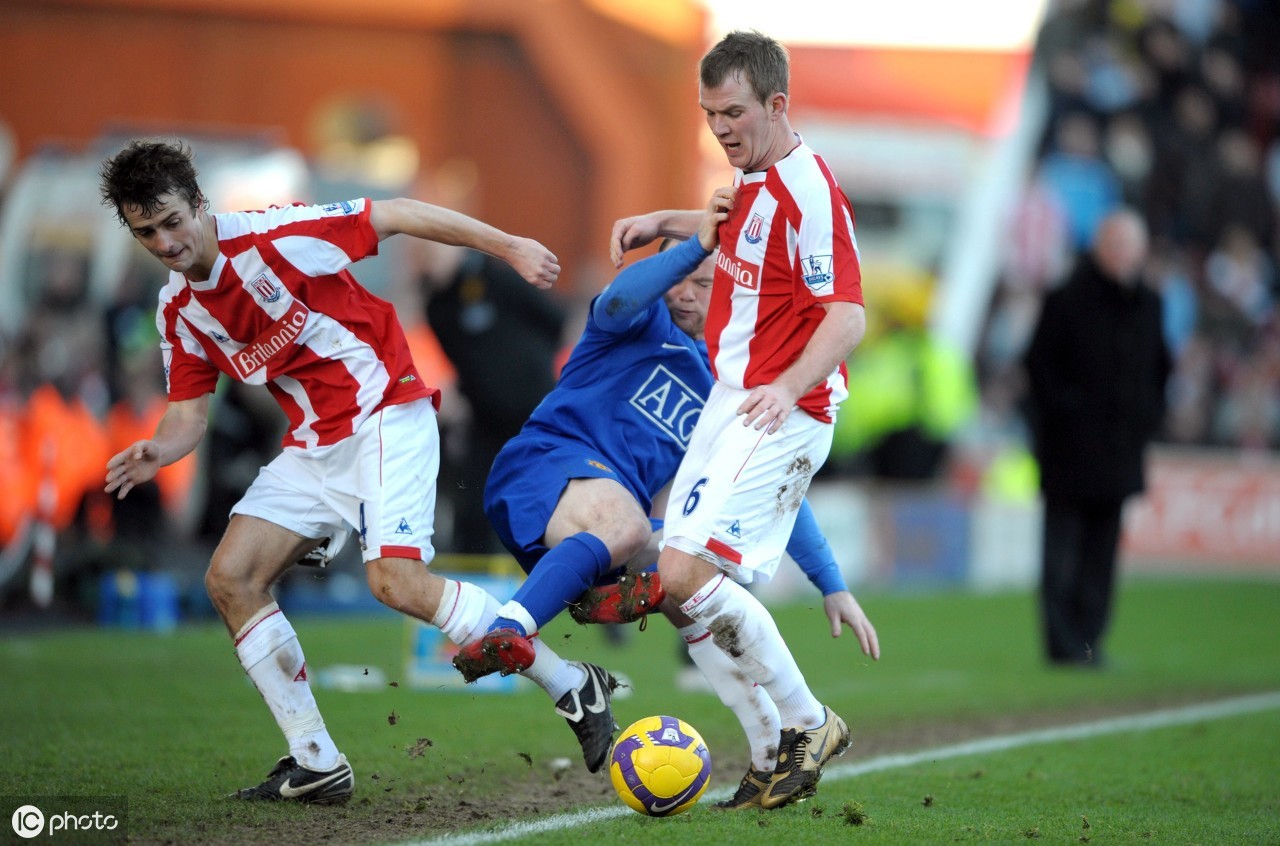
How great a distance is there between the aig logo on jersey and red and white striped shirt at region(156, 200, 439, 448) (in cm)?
79

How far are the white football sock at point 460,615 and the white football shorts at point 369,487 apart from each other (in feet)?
0.49

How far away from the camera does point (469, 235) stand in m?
5.10

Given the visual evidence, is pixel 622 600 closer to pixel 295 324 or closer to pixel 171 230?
pixel 295 324

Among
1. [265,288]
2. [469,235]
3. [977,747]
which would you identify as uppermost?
[469,235]

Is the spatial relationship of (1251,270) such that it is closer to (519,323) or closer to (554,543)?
(519,323)

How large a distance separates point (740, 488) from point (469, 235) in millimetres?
1200

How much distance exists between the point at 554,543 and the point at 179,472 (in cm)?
919

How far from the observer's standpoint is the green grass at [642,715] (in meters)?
5.00

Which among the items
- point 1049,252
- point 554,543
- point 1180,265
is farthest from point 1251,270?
point 554,543

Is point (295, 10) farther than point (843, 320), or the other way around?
point (295, 10)

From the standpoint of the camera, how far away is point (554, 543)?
5.39m

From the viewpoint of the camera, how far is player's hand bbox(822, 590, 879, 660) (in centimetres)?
534

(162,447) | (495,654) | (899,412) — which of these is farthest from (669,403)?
(899,412)

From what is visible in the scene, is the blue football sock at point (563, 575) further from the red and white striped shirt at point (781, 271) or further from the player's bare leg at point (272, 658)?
the player's bare leg at point (272, 658)
